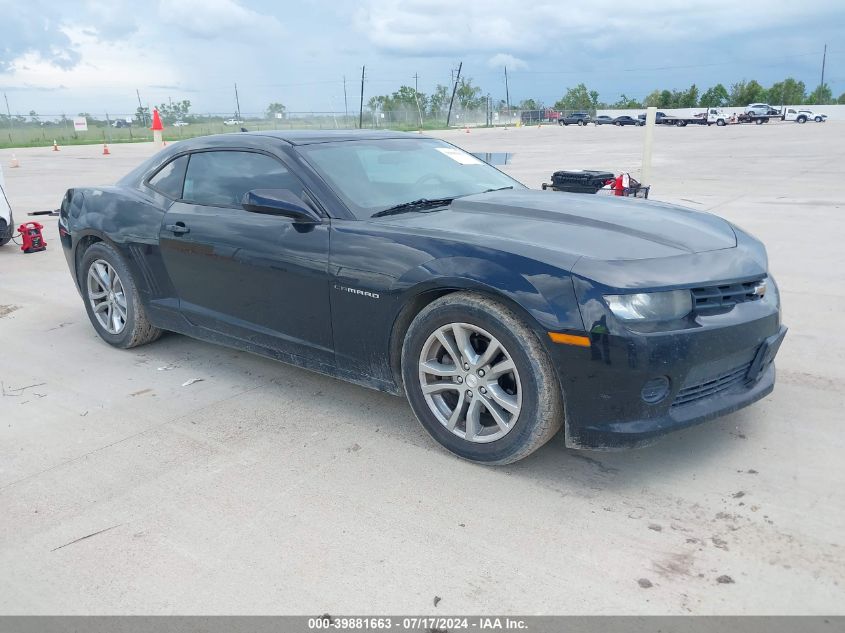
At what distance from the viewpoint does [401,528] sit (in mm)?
2941

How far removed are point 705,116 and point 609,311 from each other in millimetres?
67021

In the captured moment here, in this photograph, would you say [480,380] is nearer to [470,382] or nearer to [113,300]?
[470,382]

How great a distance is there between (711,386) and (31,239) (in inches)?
324

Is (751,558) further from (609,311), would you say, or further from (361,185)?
(361,185)

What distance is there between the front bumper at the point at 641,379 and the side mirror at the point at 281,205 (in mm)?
1550

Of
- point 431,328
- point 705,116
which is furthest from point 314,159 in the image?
point 705,116

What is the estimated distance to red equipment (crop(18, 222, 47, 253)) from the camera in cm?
884

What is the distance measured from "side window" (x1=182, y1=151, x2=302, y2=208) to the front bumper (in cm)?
188

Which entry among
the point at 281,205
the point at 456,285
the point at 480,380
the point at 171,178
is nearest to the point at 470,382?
the point at 480,380

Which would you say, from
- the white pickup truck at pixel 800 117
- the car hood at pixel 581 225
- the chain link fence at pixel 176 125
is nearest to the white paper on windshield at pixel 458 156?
the car hood at pixel 581 225

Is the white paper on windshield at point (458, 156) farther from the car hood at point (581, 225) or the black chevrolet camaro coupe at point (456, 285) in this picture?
the car hood at point (581, 225)

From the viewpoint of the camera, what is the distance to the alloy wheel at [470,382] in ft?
10.7

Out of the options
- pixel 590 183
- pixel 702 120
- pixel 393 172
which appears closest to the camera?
pixel 393 172

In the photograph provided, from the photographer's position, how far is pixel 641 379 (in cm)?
296
